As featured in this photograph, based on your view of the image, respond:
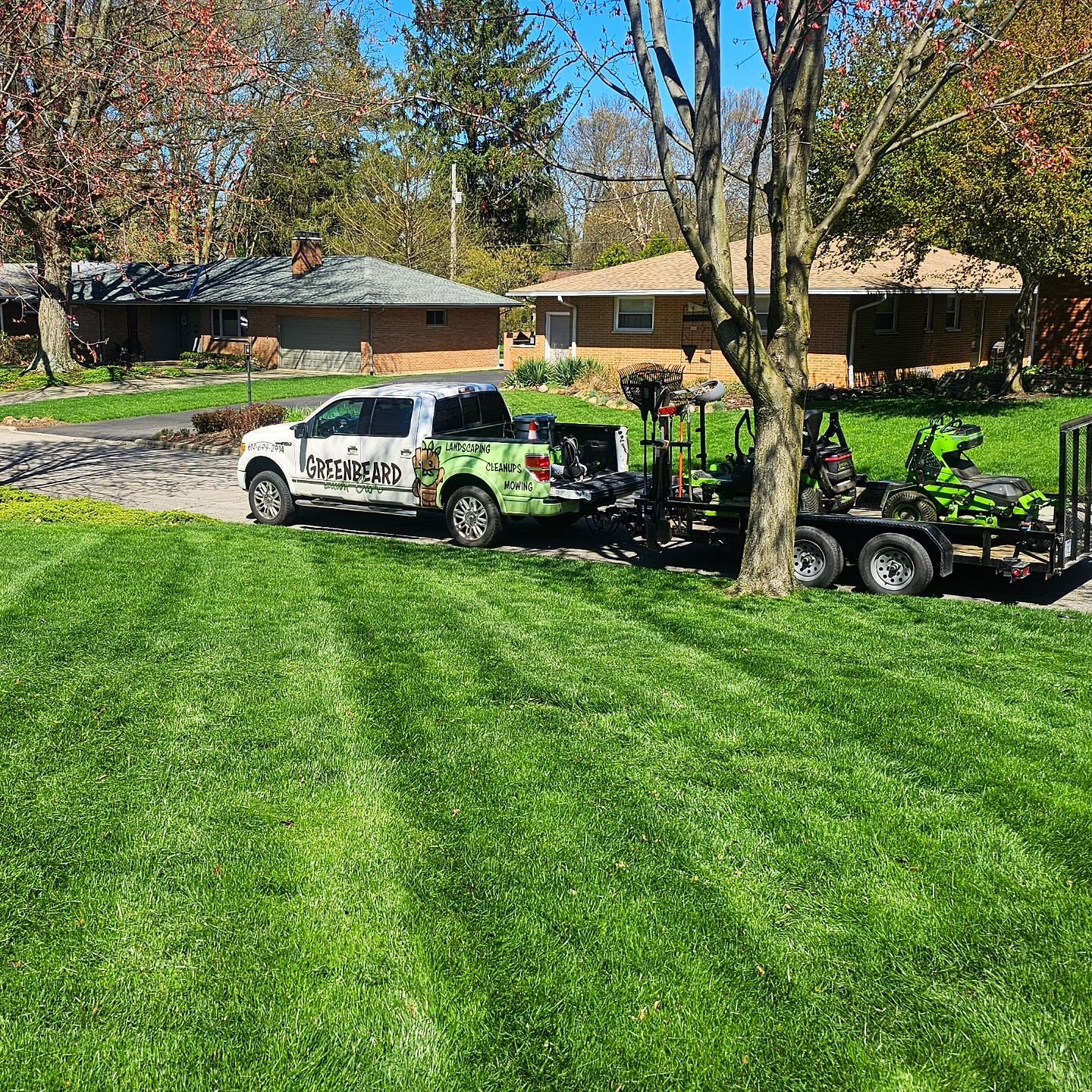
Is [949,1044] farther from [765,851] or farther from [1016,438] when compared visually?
[1016,438]

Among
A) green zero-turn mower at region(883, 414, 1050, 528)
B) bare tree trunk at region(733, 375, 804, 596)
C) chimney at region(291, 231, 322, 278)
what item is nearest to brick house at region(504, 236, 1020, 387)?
chimney at region(291, 231, 322, 278)

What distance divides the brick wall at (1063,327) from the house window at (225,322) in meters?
30.7

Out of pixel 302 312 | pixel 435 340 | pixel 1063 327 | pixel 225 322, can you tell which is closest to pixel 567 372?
pixel 1063 327

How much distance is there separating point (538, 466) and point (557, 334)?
2556cm

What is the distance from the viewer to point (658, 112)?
920 cm

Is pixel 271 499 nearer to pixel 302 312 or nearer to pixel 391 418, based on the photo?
pixel 391 418

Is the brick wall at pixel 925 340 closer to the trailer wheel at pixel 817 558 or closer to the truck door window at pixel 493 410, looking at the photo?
the truck door window at pixel 493 410

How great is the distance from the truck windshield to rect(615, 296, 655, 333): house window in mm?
18620

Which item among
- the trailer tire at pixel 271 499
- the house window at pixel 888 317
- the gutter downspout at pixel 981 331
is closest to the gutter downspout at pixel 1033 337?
the gutter downspout at pixel 981 331

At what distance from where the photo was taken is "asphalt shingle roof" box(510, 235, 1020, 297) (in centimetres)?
2788

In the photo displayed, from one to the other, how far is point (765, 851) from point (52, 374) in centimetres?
3753

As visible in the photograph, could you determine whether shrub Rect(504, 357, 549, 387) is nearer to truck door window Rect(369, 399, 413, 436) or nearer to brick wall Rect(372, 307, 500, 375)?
brick wall Rect(372, 307, 500, 375)

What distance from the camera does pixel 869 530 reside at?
10547 mm

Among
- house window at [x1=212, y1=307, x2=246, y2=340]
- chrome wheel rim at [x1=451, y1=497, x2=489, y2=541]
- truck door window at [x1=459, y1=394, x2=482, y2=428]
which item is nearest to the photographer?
chrome wheel rim at [x1=451, y1=497, x2=489, y2=541]
